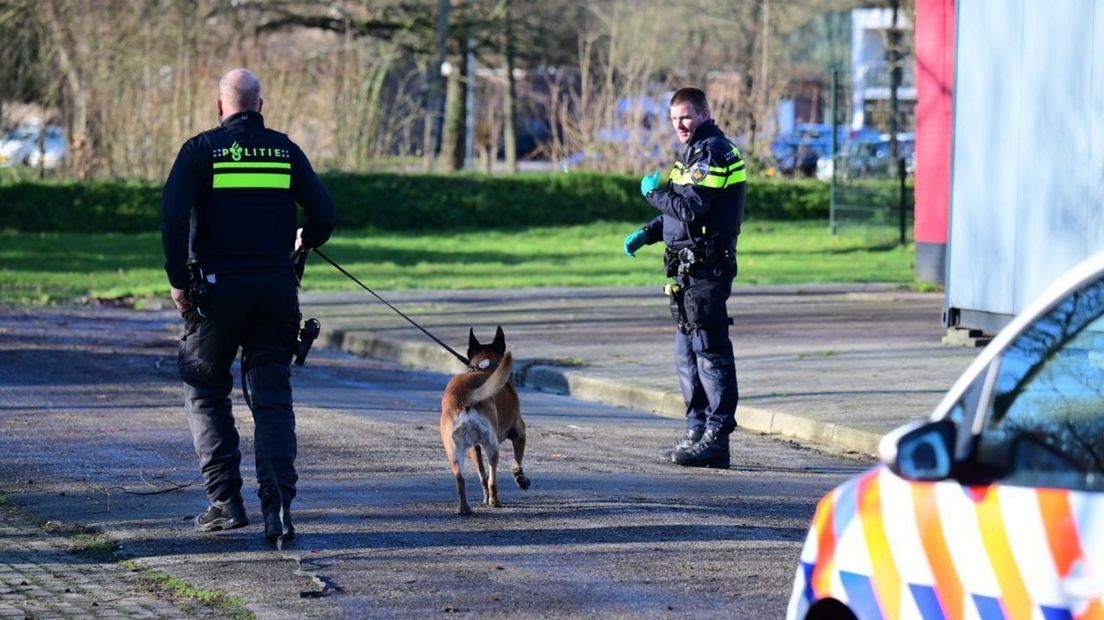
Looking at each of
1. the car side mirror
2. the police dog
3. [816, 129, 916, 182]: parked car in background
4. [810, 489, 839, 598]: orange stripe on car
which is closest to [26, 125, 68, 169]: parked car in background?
[816, 129, 916, 182]: parked car in background

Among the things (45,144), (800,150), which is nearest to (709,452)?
(45,144)

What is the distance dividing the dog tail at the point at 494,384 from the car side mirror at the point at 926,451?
4.01m

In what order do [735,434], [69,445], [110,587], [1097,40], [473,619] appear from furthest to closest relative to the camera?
1. [1097,40]
2. [735,434]
3. [69,445]
4. [110,587]
5. [473,619]

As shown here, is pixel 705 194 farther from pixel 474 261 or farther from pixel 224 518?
pixel 474 261

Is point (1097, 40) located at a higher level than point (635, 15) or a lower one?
lower

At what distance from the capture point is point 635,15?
49312mm

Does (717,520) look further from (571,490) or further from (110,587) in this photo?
(110,587)

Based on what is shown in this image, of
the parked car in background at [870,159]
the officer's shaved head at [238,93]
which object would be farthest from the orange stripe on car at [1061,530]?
the parked car in background at [870,159]

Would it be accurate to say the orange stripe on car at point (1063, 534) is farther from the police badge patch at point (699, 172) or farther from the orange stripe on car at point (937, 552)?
the police badge patch at point (699, 172)

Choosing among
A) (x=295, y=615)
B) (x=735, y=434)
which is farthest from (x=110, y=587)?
(x=735, y=434)

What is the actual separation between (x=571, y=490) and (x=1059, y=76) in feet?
21.7

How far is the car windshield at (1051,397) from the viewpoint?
3.50 m

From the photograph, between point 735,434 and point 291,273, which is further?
point 735,434

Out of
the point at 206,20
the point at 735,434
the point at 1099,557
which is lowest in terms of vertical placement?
the point at 735,434
